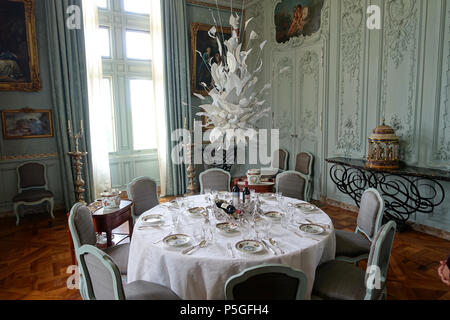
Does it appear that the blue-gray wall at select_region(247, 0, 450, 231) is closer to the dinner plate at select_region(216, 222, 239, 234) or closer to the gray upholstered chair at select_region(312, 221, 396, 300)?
the gray upholstered chair at select_region(312, 221, 396, 300)

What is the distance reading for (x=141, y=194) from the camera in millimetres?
3369

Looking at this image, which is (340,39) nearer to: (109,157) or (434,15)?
(434,15)

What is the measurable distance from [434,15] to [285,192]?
2.67 meters

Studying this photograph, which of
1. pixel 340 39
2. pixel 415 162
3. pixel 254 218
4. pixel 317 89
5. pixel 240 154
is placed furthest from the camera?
pixel 240 154

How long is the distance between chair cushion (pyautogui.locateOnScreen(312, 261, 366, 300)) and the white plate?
0.26 metres

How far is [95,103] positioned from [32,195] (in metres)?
1.75

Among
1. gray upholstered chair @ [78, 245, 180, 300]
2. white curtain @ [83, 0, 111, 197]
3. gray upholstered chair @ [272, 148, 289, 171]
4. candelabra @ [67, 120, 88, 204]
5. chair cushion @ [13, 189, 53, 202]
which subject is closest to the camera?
gray upholstered chair @ [78, 245, 180, 300]

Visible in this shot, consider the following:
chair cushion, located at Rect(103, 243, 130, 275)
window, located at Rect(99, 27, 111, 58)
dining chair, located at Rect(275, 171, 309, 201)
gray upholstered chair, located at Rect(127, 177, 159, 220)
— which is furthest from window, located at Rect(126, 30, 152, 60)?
chair cushion, located at Rect(103, 243, 130, 275)

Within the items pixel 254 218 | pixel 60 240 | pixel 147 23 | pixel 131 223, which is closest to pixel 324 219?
pixel 254 218

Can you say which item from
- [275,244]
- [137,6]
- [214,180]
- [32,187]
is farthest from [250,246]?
[137,6]

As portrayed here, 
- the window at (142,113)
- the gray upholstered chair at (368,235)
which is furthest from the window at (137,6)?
the gray upholstered chair at (368,235)

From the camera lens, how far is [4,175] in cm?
486

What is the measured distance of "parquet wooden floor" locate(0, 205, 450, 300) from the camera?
2756 mm

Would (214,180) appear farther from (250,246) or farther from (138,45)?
(138,45)
